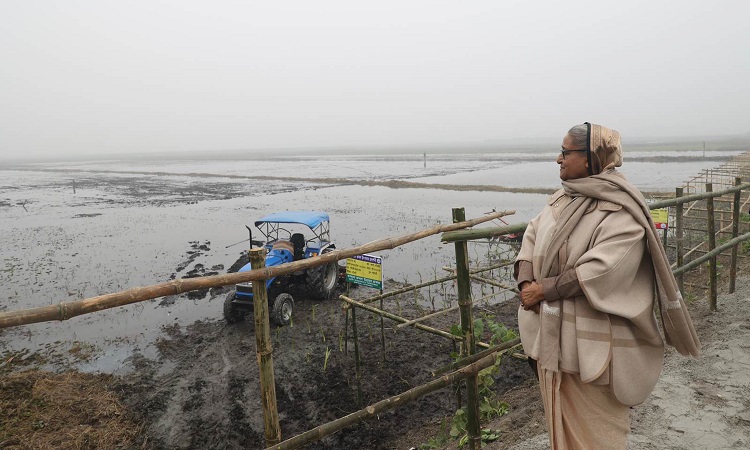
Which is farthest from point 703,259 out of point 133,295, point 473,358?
point 133,295

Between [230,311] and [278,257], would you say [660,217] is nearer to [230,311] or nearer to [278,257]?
[278,257]

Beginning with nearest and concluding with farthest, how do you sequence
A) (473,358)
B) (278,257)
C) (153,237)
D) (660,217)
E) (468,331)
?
(473,358), (468,331), (660,217), (278,257), (153,237)

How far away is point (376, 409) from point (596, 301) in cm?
146

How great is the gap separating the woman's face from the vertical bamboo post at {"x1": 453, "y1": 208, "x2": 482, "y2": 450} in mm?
1112

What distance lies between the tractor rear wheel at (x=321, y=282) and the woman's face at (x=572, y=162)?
8.10 metres

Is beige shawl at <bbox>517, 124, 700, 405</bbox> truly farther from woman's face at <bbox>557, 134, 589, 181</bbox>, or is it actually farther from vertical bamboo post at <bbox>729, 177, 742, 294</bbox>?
vertical bamboo post at <bbox>729, 177, 742, 294</bbox>

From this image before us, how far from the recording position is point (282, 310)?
878cm

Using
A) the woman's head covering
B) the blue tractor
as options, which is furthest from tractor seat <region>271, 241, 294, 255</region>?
the woman's head covering

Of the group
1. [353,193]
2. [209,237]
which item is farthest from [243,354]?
[353,193]

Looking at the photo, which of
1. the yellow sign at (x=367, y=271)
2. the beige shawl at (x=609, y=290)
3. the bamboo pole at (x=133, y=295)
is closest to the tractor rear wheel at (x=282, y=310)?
the yellow sign at (x=367, y=271)

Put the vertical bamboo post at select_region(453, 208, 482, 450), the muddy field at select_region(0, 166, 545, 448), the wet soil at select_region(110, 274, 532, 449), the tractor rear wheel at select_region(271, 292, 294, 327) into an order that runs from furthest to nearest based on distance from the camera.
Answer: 1. the tractor rear wheel at select_region(271, 292, 294, 327)
2. the muddy field at select_region(0, 166, 545, 448)
3. the wet soil at select_region(110, 274, 532, 449)
4. the vertical bamboo post at select_region(453, 208, 482, 450)

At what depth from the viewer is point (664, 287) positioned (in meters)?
2.02

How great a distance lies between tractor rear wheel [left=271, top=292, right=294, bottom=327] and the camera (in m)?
8.60

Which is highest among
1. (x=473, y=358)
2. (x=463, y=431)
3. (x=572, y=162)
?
(x=572, y=162)
